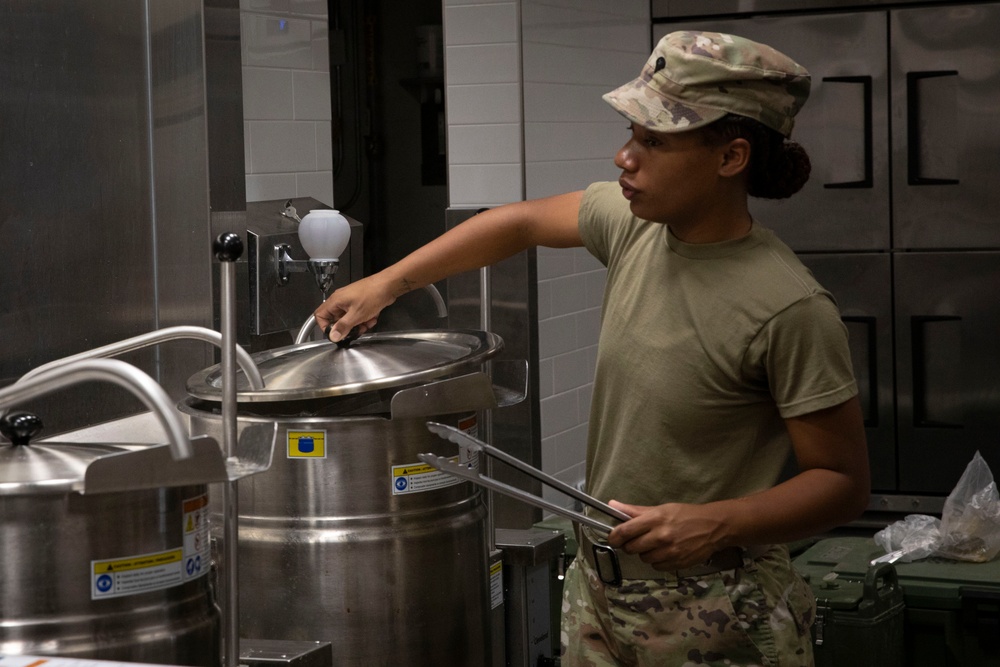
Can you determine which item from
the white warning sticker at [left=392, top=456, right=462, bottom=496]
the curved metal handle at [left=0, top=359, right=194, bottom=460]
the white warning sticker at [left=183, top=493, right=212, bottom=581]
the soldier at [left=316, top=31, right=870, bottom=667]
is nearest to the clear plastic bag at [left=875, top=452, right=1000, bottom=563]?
the soldier at [left=316, top=31, right=870, bottom=667]

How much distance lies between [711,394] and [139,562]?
0.81m

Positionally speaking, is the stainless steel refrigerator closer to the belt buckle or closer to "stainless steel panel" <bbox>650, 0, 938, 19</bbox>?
"stainless steel panel" <bbox>650, 0, 938, 19</bbox>

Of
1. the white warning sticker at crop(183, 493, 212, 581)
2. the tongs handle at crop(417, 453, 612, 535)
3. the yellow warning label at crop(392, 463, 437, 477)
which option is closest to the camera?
the tongs handle at crop(417, 453, 612, 535)

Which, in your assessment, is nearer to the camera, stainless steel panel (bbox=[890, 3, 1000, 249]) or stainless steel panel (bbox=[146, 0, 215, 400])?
stainless steel panel (bbox=[146, 0, 215, 400])

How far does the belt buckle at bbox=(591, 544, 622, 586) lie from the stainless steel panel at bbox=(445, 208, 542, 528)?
77.7 inches

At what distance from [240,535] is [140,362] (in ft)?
2.32

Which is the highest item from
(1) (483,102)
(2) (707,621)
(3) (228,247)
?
(1) (483,102)

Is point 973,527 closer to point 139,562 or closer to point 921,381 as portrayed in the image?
point 921,381

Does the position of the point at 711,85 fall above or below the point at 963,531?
above

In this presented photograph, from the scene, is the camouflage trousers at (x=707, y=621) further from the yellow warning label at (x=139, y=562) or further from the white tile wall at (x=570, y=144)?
the white tile wall at (x=570, y=144)

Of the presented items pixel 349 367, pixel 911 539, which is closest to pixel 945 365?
pixel 911 539

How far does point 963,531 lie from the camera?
3.44 meters

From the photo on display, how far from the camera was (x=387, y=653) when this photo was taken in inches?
84.8

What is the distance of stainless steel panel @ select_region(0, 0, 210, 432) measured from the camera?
2.40 meters
